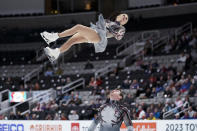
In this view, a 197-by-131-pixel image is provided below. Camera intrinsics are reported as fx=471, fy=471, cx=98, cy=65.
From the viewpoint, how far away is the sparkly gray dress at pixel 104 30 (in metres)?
7.71

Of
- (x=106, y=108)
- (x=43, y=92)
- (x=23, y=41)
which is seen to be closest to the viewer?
(x=106, y=108)

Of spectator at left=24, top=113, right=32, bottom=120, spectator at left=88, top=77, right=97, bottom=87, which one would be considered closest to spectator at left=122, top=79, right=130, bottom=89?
spectator at left=88, top=77, right=97, bottom=87

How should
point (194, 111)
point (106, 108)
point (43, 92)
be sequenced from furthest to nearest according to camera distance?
point (43, 92), point (194, 111), point (106, 108)

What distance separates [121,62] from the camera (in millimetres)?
23359

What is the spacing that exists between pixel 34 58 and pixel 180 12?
8779mm

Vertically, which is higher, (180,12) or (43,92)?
(180,12)

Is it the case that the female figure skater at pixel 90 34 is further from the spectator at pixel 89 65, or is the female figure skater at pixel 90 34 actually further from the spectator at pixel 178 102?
the spectator at pixel 89 65

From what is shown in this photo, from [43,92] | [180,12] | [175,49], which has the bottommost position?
[43,92]

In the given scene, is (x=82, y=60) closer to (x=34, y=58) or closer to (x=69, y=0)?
(x=34, y=58)

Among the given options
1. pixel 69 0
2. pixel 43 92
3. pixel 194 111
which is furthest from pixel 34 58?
pixel 194 111

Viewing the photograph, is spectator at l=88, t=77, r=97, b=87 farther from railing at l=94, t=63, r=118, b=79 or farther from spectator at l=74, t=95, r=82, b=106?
spectator at l=74, t=95, r=82, b=106

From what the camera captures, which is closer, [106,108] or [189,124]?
[106,108]

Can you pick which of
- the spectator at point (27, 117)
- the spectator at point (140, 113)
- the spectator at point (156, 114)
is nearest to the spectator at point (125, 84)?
the spectator at point (140, 113)

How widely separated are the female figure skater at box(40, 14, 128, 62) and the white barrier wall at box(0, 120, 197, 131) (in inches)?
201
